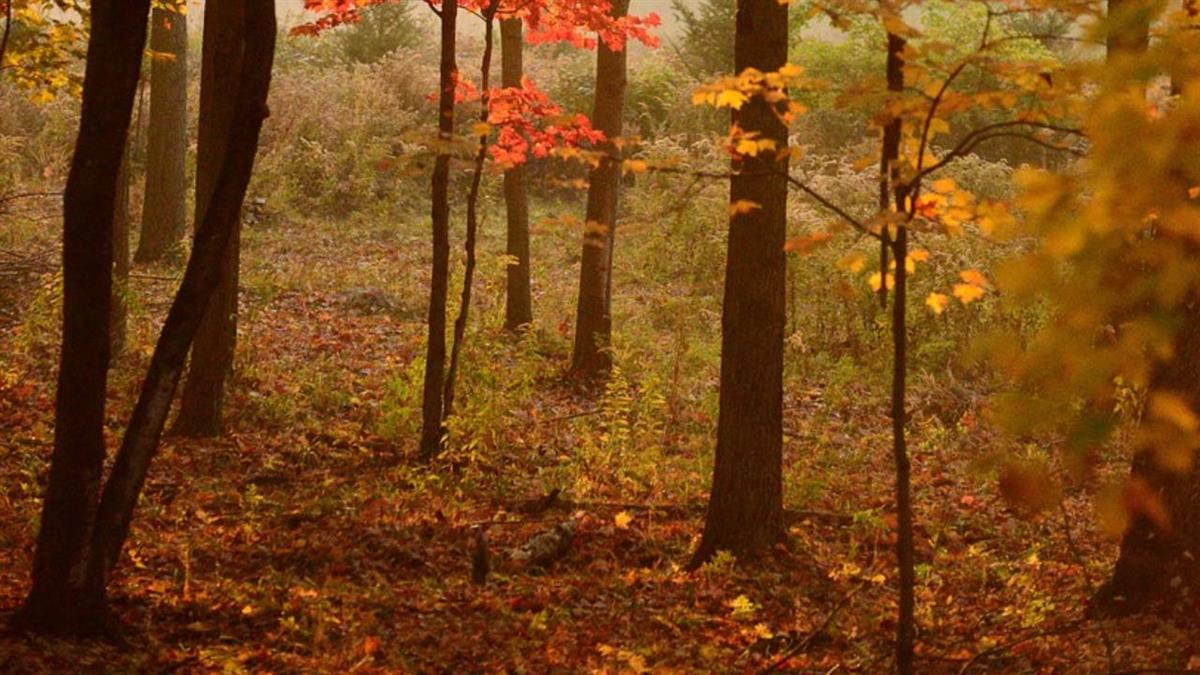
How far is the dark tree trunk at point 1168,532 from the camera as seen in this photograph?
5211 millimetres

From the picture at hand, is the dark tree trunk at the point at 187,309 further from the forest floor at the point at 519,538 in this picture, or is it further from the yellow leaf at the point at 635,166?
the yellow leaf at the point at 635,166

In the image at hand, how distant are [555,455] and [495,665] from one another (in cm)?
387

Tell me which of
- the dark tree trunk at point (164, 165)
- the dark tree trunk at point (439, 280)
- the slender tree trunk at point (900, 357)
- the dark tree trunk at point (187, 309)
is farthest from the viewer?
the dark tree trunk at point (164, 165)

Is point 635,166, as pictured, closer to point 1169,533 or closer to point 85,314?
point 85,314

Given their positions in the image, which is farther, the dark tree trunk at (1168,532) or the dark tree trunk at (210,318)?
the dark tree trunk at (210,318)

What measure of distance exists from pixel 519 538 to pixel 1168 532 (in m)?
3.75

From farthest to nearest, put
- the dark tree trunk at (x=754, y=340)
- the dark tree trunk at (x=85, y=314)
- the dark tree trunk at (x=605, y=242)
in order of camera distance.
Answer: the dark tree trunk at (x=605, y=242)
the dark tree trunk at (x=754, y=340)
the dark tree trunk at (x=85, y=314)

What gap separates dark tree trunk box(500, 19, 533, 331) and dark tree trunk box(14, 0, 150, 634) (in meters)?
8.17

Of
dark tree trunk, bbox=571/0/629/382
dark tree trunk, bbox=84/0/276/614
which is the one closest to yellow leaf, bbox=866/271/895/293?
dark tree trunk, bbox=84/0/276/614

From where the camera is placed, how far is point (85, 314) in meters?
4.25

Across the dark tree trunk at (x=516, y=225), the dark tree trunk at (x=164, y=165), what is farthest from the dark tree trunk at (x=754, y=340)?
the dark tree trunk at (x=164, y=165)

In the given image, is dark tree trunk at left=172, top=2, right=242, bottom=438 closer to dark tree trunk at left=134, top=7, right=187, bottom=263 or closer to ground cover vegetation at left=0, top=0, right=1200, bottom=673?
ground cover vegetation at left=0, top=0, right=1200, bottom=673

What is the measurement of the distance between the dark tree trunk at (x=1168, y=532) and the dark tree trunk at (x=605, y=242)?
20.4 ft

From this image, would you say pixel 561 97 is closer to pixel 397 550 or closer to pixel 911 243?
pixel 911 243
